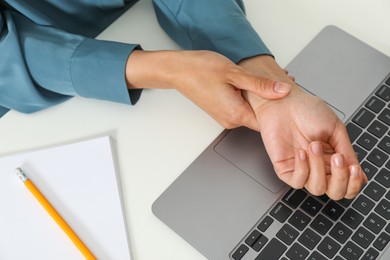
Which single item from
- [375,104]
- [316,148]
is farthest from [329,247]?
[375,104]

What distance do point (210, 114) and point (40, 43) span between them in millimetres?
267

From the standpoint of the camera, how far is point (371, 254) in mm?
718

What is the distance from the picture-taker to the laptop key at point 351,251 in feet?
2.35

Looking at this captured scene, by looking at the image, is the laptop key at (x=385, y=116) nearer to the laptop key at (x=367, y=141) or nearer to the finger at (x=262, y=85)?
the laptop key at (x=367, y=141)

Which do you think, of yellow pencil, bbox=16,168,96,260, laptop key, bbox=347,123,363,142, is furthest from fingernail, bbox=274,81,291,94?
yellow pencil, bbox=16,168,96,260

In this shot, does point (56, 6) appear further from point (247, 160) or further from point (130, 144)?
point (247, 160)

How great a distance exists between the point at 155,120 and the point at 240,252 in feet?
0.76

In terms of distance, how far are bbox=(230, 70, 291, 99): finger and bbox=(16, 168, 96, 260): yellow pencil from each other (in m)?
0.29

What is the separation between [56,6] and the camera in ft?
2.97

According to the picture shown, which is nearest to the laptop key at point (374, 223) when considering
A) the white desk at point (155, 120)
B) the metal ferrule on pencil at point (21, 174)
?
the white desk at point (155, 120)

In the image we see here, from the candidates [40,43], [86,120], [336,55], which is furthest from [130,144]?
[336,55]

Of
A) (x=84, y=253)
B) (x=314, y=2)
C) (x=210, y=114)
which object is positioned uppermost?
(x=314, y=2)

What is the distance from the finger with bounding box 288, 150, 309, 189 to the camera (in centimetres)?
72

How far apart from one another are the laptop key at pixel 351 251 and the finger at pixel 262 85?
21cm
